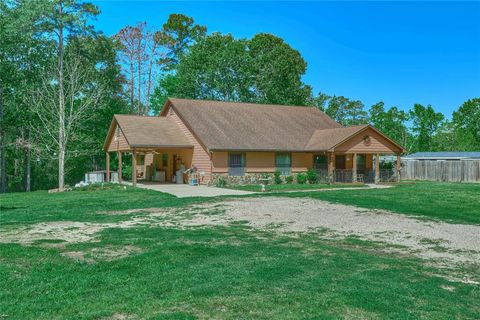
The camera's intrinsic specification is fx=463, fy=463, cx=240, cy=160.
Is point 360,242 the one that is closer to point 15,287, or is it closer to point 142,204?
point 15,287

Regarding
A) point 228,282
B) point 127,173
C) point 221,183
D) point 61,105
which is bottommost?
point 228,282

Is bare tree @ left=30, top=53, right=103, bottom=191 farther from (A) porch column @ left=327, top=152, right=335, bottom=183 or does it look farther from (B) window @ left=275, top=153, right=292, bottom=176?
(A) porch column @ left=327, top=152, right=335, bottom=183

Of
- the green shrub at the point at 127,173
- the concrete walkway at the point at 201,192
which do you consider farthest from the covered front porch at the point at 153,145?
the concrete walkway at the point at 201,192

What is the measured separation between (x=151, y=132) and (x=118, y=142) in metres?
2.59

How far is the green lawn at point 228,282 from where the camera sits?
211 inches

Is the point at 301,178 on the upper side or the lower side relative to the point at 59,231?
upper

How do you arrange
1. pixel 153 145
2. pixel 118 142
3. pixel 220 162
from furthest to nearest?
pixel 118 142 → pixel 220 162 → pixel 153 145

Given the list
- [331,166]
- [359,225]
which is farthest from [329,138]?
[359,225]

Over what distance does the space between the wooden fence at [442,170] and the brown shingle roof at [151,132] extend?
18489 millimetres

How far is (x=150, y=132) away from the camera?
95.2 feet

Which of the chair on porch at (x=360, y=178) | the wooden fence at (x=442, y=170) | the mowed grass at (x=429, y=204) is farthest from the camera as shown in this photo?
the wooden fence at (x=442, y=170)

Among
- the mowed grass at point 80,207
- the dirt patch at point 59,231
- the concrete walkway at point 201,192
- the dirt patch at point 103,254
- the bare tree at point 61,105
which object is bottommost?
the dirt patch at point 103,254

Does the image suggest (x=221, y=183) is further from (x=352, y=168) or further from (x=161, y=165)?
(x=352, y=168)

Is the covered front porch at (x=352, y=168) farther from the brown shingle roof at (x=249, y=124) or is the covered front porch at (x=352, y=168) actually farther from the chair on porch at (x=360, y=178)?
the brown shingle roof at (x=249, y=124)
